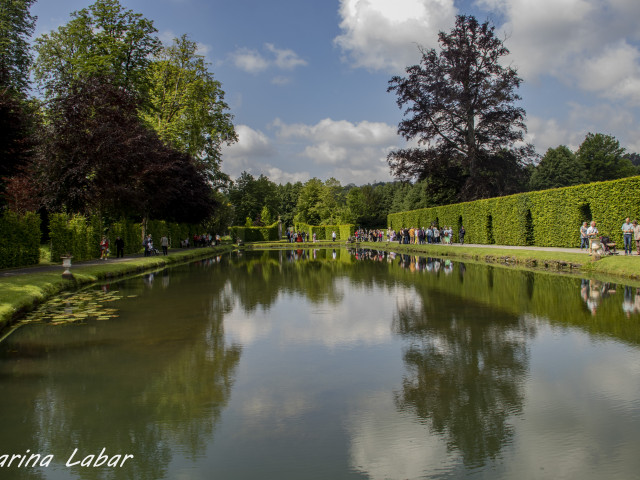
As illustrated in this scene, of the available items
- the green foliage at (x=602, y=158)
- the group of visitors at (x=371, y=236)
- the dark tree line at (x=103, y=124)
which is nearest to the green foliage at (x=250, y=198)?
the group of visitors at (x=371, y=236)

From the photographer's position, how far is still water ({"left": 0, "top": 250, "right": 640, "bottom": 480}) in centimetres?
390

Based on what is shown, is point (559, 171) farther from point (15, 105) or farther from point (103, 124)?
point (15, 105)

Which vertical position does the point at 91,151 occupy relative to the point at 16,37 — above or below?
below

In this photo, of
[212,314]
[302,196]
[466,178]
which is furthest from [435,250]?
[302,196]

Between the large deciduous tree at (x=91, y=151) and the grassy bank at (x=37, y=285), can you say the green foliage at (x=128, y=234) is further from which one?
the grassy bank at (x=37, y=285)

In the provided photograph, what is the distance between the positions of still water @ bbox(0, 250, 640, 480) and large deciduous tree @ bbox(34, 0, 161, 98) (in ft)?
94.7

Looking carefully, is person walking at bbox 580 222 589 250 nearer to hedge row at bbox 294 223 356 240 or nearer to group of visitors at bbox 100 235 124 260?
group of visitors at bbox 100 235 124 260

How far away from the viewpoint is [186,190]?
151 feet

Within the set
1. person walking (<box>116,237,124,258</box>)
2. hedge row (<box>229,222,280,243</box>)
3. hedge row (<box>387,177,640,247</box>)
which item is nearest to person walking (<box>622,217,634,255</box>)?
hedge row (<box>387,177,640,247</box>)

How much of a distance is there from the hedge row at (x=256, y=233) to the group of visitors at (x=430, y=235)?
1478 inches

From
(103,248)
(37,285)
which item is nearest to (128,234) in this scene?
(103,248)

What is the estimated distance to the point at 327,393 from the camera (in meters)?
5.49

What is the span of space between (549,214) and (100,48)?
99.8 ft

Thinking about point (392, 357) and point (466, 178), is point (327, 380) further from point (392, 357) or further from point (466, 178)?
point (466, 178)
